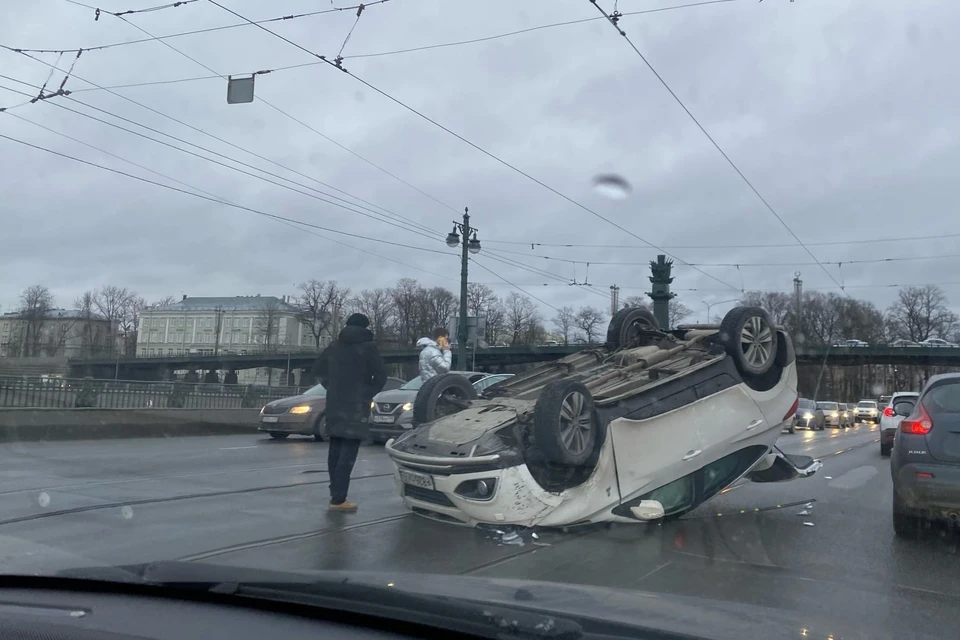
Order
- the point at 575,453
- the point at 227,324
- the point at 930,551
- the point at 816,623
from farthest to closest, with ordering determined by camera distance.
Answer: the point at 227,324, the point at 930,551, the point at 575,453, the point at 816,623

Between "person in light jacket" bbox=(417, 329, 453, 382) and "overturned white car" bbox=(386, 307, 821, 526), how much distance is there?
3.14 metres

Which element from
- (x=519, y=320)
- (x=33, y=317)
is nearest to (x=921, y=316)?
(x=519, y=320)

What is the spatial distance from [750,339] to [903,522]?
213 cm

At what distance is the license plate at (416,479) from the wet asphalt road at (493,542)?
1.31ft

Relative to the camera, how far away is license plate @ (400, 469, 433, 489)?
6381mm

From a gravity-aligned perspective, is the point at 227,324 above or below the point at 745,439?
above

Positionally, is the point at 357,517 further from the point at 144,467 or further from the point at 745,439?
the point at 144,467

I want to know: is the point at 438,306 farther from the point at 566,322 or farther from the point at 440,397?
the point at 440,397

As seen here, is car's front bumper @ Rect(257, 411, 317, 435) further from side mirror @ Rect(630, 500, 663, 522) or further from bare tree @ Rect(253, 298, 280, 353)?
bare tree @ Rect(253, 298, 280, 353)

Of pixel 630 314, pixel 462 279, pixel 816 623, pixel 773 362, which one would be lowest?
pixel 816 623

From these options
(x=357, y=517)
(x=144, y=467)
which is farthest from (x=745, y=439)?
(x=144, y=467)

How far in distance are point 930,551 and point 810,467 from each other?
207 cm

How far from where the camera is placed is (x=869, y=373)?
7444 centimetres

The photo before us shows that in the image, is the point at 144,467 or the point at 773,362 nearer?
the point at 773,362
